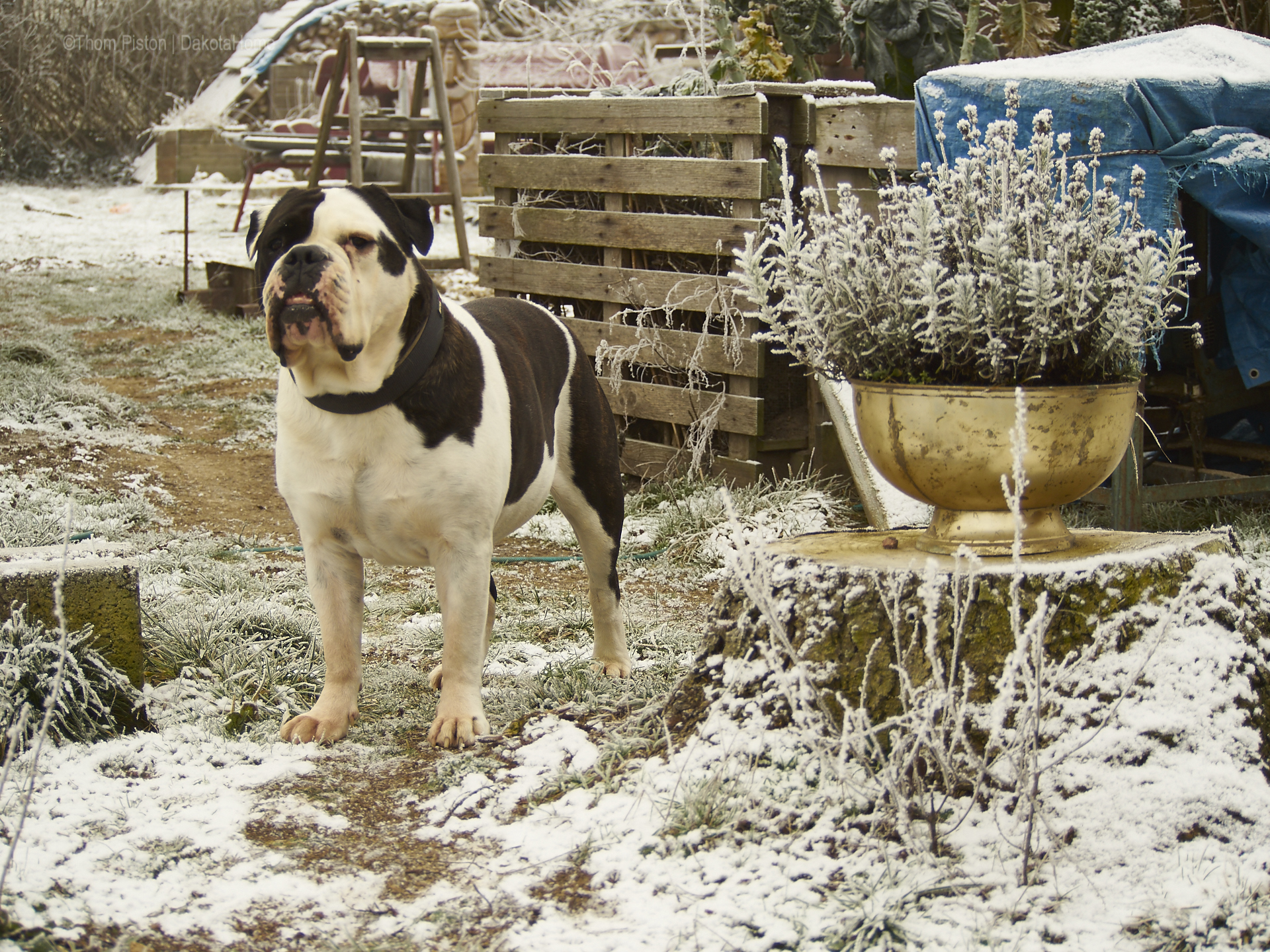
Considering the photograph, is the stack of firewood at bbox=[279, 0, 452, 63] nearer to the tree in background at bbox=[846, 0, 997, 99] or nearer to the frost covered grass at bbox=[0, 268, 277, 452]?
the frost covered grass at bbox=[0, 268, 277, 452]

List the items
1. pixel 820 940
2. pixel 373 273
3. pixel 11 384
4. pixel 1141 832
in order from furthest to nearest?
1. pixel 11 384
2. pixel 373 273
3. pixel 1141 832
4. pixel 820 940

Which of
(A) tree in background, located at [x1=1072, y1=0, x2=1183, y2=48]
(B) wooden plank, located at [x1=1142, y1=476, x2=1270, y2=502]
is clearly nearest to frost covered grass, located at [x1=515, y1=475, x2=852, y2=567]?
(B) wooden plank, located at [x1=1142, y1=476, x2=1270, y2=502]

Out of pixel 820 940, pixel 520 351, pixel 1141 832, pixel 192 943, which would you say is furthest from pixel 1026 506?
pixel 192 943

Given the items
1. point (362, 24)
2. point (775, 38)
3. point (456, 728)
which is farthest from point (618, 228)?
point (362, 24)

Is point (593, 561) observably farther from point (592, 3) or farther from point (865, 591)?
point (592, 3)

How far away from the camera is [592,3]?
18.0 m

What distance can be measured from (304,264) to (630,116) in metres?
3.24

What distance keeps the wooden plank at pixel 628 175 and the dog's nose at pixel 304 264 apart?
9.08 ft

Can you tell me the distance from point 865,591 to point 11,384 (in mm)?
5706

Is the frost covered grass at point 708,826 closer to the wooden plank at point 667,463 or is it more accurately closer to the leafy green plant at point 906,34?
the wooden plank at point 667,463

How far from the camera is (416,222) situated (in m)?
2.89

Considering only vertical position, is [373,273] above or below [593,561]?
above

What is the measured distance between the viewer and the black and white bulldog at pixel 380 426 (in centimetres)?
265

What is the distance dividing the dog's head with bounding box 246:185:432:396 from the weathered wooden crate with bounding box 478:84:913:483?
2.32 metres
